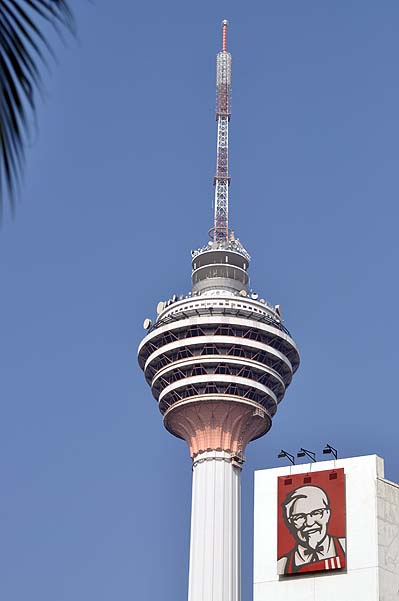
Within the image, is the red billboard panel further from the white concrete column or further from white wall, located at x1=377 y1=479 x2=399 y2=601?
the white concrete column

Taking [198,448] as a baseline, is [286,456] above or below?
below

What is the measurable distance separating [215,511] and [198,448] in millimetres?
10315

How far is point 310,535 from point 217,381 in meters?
58.2

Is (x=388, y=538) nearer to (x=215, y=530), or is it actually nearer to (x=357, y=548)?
(x=357, y=548)

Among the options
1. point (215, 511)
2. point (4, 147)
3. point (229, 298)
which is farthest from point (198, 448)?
point (4, 147)

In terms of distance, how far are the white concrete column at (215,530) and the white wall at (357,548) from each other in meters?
46.8

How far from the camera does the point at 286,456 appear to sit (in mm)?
122312

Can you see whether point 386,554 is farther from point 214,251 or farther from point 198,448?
point 214,251

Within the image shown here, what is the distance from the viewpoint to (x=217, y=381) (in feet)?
561

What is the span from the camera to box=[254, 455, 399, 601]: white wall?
10719cm

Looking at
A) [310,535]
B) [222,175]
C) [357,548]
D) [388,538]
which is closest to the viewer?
[388,538]

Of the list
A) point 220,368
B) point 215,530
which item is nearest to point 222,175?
point 220,368

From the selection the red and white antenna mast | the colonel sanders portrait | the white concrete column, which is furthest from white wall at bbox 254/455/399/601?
the red and white antenna mast

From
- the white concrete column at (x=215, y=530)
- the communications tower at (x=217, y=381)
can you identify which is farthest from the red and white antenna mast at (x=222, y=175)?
the white concrete column at (x=215, y=530)
